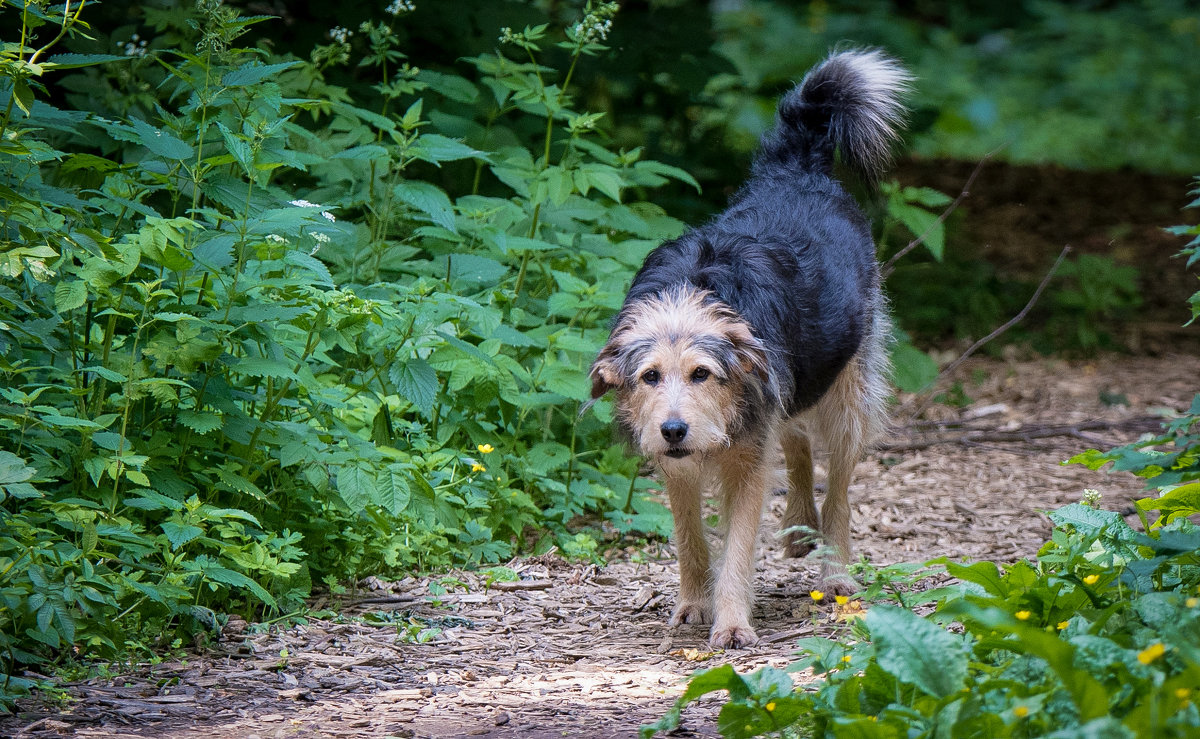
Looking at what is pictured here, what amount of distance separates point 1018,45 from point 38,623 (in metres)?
15.0

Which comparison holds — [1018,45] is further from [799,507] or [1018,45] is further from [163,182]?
[163,182]

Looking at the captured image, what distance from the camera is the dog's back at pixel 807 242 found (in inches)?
168

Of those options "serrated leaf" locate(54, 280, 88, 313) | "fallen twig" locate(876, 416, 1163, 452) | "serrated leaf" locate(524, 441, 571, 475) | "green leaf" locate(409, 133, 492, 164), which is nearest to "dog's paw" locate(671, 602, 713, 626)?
"serrated leaf" locate(524, 441, 571, 475)

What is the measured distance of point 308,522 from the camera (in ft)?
14.4

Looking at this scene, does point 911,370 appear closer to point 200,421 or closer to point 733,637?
point 733,637

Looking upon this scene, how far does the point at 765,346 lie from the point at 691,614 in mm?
1090

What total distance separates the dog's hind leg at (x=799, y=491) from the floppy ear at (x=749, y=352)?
1.09 m

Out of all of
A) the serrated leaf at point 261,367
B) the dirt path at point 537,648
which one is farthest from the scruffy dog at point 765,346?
the serrated leaf at point 261,367

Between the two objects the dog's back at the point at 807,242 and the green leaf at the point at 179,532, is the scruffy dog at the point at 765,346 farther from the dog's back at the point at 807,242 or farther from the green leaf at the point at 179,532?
the green leaf at the point at 179,532

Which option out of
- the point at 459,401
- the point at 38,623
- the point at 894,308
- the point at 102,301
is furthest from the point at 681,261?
the point at 894,308

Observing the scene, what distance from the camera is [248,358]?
386 centimetres

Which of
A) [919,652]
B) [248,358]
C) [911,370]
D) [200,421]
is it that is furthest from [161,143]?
[911,370]

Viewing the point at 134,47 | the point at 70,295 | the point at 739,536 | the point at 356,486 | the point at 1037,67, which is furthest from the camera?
the point at 1037,67

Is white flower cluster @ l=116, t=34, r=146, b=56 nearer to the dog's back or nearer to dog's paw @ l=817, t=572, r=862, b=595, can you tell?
the dog's back
